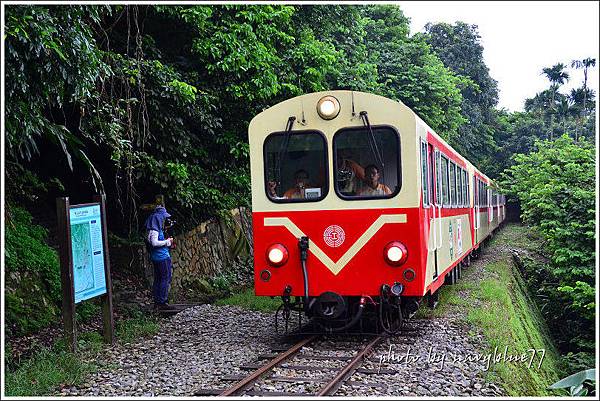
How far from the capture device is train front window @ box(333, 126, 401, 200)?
23.1 feet

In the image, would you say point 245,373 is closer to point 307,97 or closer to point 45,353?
point 45,353

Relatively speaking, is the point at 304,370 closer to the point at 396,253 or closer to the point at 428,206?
the point at 396,253

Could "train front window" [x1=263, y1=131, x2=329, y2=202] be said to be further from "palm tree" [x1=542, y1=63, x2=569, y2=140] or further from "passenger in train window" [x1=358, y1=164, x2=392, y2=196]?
"palm tree" [x1=542, y1=63, x2=569, y2=140]

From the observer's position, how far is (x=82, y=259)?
24.0ft

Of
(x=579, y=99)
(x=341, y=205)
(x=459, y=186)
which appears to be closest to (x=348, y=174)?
(x=341, y=205)

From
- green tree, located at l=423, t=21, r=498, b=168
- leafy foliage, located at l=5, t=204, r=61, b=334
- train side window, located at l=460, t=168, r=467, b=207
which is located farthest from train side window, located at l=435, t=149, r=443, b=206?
green tree, located at l=423, t=21, r=498, b=168

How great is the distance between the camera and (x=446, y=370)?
609cm

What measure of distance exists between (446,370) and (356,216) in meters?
1.92

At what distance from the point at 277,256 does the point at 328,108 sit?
5.80 feet

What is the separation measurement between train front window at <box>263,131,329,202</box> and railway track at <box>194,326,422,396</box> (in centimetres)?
169

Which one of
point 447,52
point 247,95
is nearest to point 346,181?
point 247,95

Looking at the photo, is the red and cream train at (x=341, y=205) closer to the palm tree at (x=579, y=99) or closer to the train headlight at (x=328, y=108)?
the train headlight at (x=328, y=108)

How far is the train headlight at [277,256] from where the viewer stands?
7.23 metres

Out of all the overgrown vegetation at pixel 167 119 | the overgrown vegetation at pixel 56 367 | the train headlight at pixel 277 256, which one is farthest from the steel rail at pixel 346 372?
the overgrown vegetation at pixel 167 119
